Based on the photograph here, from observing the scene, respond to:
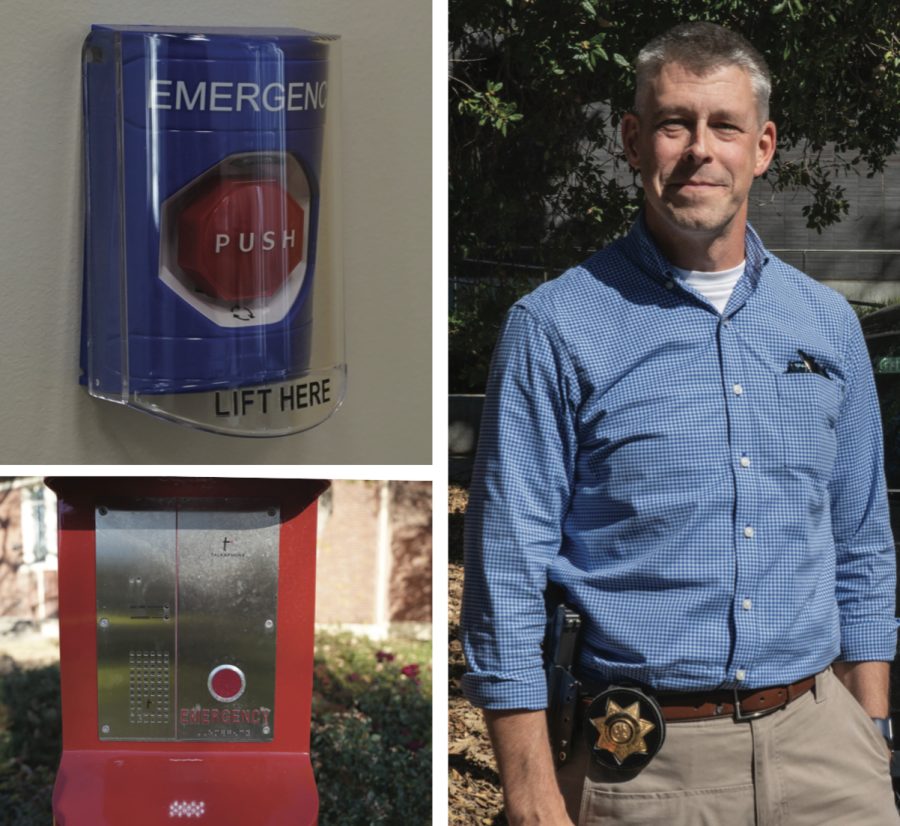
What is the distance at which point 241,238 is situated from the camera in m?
1.89

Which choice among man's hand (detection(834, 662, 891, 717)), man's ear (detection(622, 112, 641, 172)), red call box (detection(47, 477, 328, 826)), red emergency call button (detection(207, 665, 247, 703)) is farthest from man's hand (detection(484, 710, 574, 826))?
man's ear (detection(622, 112, 641, 172))

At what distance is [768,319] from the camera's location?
2275 mm

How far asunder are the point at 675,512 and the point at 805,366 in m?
0.37

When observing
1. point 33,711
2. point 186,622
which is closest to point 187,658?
point 186,622

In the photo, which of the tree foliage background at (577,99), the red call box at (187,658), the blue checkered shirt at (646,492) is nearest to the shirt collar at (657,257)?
the blue checkered shirt at (646,492)

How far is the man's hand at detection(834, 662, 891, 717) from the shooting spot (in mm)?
2420

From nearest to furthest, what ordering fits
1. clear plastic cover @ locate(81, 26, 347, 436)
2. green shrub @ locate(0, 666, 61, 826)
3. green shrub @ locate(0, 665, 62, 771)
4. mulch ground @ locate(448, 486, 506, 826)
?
1. clear plastic cover @ locate(81, 26, 347, 436)
2. green shrub @ locate(0, 666, 61, 826)
3. green shrub @ locate(0, 665, 62, 771)
4. mulch ground @ locate(448, 486, 506, 826)

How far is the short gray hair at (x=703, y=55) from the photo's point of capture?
7.28 ft

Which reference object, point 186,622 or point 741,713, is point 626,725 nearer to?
point 741,713

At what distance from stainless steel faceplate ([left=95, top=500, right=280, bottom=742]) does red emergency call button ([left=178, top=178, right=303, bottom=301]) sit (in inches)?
21.7

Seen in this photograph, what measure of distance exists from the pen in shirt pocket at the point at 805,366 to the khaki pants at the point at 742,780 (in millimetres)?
519

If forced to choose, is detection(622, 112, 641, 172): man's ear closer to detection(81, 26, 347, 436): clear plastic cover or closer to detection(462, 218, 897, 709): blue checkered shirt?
detection(462, 218, 897, 709): blue checkered shirt

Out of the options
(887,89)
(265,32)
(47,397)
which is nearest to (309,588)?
(47,397)

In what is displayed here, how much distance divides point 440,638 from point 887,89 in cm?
386
